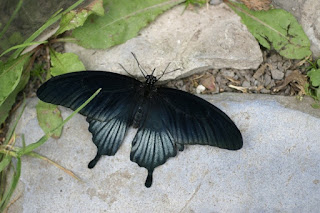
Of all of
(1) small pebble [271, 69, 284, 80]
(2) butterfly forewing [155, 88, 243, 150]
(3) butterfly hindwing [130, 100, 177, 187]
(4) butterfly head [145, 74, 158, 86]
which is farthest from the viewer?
(1) small pebble [271, 69, 284, 80]

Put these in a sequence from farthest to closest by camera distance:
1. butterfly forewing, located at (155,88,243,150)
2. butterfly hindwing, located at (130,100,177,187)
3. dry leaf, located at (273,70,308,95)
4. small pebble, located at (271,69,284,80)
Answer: small pebble, located at (271,69,284,80) → dry leaf, located at (273,70,308,95) → butterfly hindwing, located at (130,100,177,187) → butterfly forewing, located at (155,88,243,150)

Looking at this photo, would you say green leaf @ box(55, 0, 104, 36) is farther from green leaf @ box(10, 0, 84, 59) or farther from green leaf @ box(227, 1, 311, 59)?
green leaf @ box(227, 1, 311, 59)

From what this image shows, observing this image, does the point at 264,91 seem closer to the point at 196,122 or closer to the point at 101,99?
the point at 196,122

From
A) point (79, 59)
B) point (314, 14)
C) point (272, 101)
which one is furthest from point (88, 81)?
point (314, 14)

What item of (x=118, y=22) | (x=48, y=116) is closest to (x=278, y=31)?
(x=118, y=22)

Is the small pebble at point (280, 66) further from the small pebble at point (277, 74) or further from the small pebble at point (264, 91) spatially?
the small pebble at point (264, 91)

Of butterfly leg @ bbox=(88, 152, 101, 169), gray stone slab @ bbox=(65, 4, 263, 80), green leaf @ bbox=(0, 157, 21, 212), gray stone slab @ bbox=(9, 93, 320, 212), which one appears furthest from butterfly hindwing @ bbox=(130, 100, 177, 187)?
green leaf @ bbox=(0, 157, 21, 212)

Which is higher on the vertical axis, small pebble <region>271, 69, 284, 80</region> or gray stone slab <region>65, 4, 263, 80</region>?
gray stone slab <region>65, 4, 263, 80</region>

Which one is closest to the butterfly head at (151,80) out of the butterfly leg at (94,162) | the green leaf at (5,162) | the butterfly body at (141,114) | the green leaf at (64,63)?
the butterfly body at (141,114)
